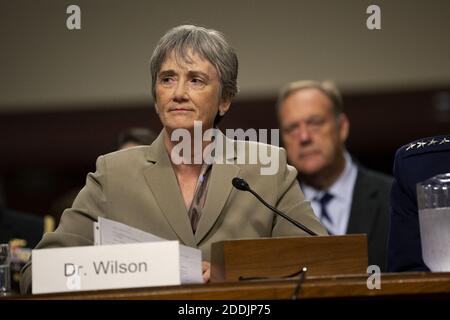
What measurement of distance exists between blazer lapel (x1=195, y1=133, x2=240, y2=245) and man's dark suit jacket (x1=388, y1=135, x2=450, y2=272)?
443 mm

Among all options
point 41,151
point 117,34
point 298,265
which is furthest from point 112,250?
point 41,151

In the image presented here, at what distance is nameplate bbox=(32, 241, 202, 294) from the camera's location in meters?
1.91

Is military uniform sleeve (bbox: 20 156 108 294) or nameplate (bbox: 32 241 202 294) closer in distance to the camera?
nameplate (bbox: 32 241 202 294)

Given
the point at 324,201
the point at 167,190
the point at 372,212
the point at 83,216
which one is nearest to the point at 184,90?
the point at 167,190

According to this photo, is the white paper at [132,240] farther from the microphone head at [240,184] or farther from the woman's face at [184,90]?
the woman's face at [184,90]

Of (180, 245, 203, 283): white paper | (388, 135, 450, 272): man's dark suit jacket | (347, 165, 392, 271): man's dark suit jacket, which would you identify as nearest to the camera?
(180, 245, 203, 283): white paper

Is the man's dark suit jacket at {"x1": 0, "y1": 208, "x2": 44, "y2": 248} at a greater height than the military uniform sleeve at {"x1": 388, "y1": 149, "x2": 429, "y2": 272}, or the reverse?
the man's dark suit jacket at {"x1": 0, "y1": 208, "x2": 44, "y2": 248}

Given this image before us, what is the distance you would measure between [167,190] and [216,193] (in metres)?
0.13

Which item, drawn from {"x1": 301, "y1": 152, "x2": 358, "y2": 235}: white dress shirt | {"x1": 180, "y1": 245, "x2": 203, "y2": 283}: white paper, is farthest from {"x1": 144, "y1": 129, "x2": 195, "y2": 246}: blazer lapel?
{"x1": 301, "y1": 152, "x2": 358, "y2": 235}: white dress shirt

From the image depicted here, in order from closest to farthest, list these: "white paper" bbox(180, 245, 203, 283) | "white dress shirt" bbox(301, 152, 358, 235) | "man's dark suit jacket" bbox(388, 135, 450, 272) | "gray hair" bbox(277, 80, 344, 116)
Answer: "white paper" bbox(180, 245, 203, 283) < "man's dark suit jacket" bbox(388, 135, 450, 272) < "white dress shirt" bbox(301, 152, 358, 235) < "gray hair" bbox(277, 80, 344, 116)

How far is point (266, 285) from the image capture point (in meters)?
1.85

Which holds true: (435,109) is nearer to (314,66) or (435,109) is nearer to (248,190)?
(314,66)

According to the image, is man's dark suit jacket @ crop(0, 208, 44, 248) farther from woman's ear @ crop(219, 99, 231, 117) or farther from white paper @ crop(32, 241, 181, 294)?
white paper @ crop(32, 241, 181, 294)
